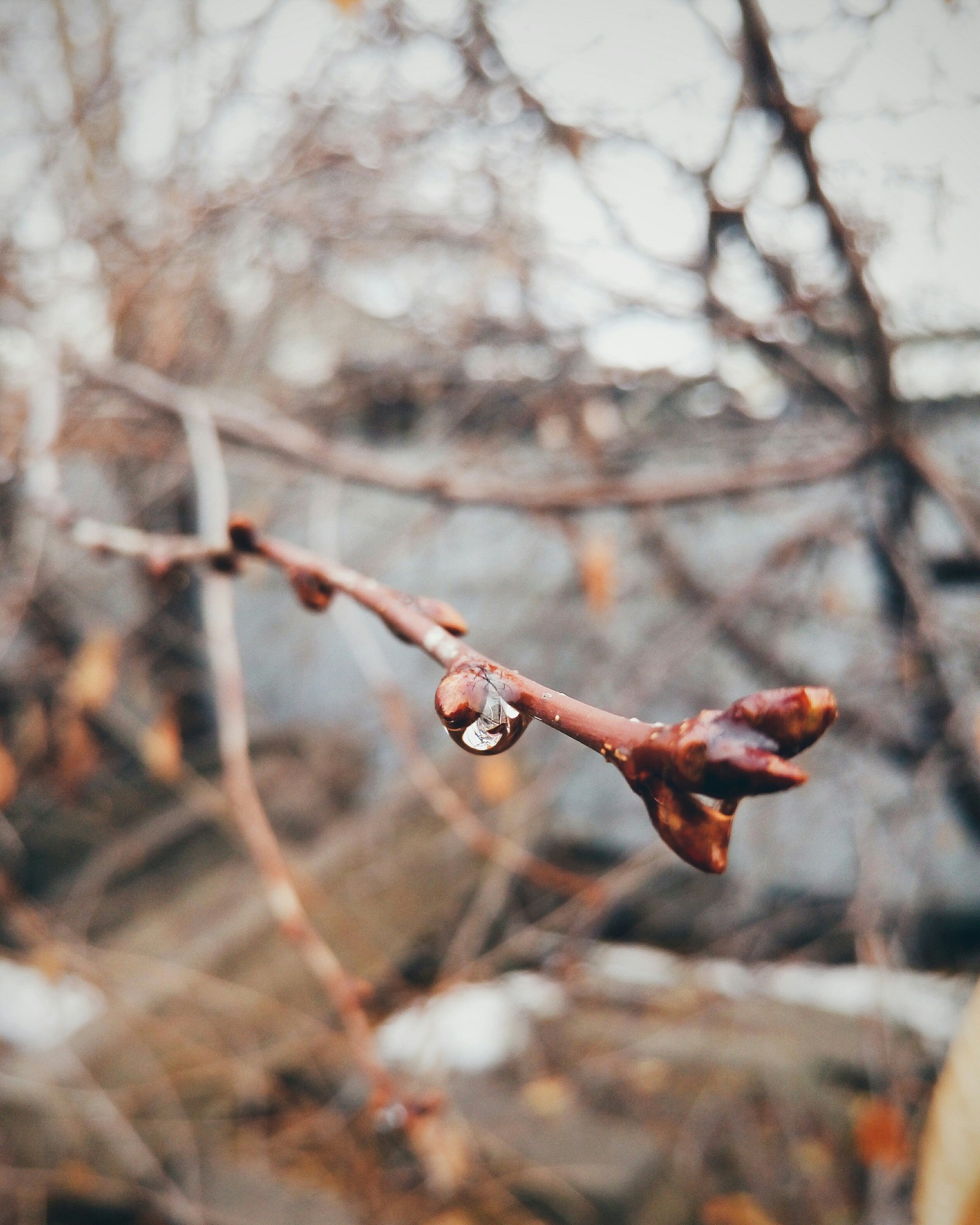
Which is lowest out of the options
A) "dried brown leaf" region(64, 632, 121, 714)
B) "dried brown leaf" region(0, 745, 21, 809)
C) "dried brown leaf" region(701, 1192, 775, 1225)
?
"dried brown leaf" region(701, 1192, 775, 1225)

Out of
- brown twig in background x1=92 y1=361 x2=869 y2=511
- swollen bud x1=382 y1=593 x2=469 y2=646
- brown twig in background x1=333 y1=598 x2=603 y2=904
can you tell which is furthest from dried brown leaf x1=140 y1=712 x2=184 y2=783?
swollen bud x1=382 y1=593 x2=469 y2=646

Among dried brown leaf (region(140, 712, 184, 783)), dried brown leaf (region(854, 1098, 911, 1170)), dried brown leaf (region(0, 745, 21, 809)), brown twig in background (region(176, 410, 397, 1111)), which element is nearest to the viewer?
brown twig in background (region(176, 410, 397, 1111))

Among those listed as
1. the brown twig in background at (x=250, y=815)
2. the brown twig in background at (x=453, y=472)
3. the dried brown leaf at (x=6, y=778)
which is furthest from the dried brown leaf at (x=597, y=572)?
the dried brown leaf at (x=6, y=778)

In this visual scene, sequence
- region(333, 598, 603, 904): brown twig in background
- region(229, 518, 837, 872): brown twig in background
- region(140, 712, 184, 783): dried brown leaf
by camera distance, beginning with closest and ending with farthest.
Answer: region(229, 518, 837, 872): brown twig in background → region(333, 598, 603, 904): brown twig in background → region(140, 712, 184, 783): dried brown leaf

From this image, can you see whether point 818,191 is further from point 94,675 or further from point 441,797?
point 94,675

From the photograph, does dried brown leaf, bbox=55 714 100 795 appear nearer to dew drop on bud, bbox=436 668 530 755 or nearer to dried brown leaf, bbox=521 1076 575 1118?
dried brown leaf, bbox=521 1076 575 1118

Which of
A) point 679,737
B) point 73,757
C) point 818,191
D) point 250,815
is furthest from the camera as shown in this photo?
point 73,757

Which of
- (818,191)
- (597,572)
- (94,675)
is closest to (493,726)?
(818,191)
